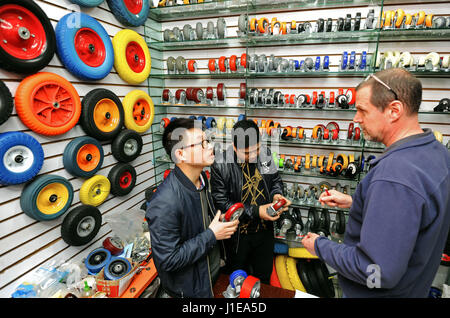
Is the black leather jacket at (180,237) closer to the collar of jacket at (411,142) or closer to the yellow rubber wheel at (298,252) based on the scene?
the collar of jacket at (411,142)

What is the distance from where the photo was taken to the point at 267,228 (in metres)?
2.48

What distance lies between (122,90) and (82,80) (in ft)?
2.05

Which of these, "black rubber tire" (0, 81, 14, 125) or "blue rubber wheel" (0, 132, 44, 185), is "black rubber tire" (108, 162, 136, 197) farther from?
"black rubber tire" (0, 81, 14, 125)

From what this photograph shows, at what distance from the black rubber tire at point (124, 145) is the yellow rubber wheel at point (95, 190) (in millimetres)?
344

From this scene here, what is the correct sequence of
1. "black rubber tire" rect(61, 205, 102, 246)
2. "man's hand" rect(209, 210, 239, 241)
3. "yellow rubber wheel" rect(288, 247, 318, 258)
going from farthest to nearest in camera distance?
Result: "yellow rubber wheel" rect(288, 247, 318, 258) → "black rubber tire" rect(61, 205, 102, 246) → "man's hand" rect(209, 210, 239, 241)

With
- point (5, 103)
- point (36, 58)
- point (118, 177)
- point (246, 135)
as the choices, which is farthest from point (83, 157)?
point (246, 135)

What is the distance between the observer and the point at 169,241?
1.42m

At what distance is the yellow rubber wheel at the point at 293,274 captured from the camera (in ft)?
9.56

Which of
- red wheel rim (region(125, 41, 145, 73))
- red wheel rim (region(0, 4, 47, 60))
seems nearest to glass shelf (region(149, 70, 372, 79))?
red wheel rim (region(125, 41, 145, 73))

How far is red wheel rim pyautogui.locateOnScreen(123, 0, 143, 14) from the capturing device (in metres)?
2.95

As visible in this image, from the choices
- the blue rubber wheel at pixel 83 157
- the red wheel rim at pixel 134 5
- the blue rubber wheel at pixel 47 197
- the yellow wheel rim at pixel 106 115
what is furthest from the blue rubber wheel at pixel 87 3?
the blue rubber wheel at pixel 47 197

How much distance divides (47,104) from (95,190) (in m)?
1.10

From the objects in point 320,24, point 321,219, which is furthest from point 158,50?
point 321,219

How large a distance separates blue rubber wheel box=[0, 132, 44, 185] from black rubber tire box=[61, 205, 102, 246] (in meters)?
0.63
